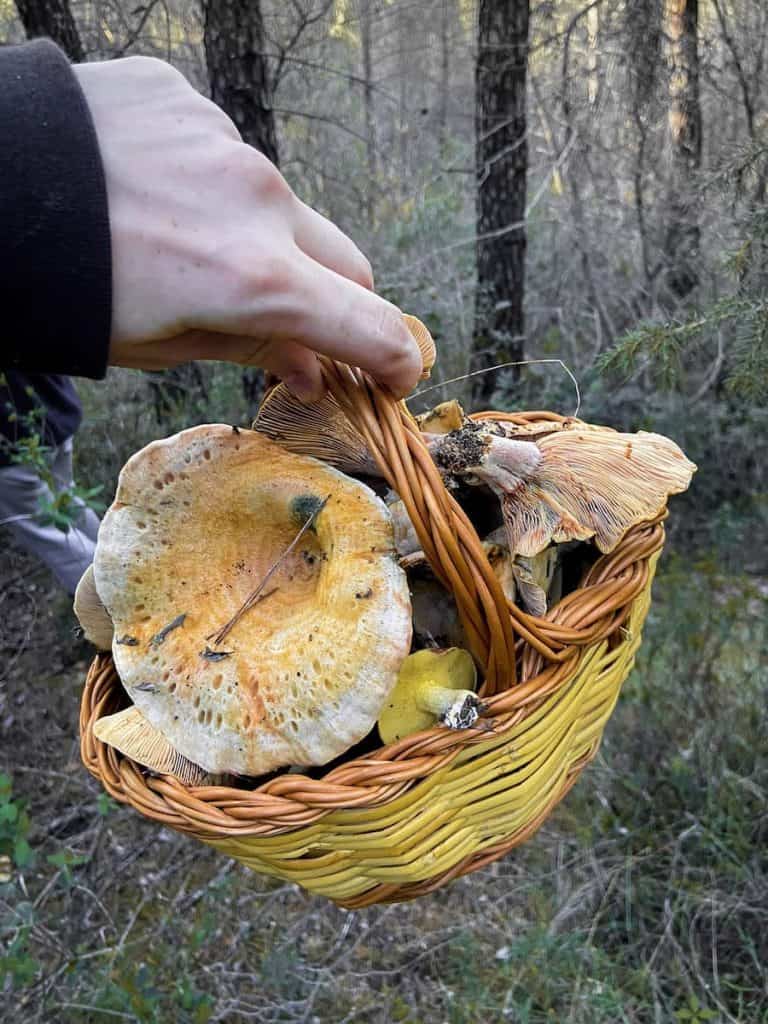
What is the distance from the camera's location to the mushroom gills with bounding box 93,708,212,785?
1038mm

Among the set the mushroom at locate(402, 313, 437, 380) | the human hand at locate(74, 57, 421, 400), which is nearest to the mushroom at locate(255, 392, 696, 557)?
the mushroom at locate(402, 313, 437, 380)

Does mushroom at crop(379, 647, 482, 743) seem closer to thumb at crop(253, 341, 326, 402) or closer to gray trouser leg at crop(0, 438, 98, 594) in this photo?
thumb at crop(253, 341, 326, 402)

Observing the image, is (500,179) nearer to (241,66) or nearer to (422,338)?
(241,66)

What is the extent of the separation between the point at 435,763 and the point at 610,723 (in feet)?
5.46

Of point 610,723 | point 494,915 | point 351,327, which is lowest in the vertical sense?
point 494,915

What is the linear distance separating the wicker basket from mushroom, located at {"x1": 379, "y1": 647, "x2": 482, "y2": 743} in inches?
2.0

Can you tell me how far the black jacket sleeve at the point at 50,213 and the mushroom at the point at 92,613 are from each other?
499mm

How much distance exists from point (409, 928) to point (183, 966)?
0.62 meters

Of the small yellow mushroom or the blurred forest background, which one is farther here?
the blurred forest background

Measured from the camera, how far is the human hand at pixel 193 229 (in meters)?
0.83

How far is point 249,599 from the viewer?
1.13 m

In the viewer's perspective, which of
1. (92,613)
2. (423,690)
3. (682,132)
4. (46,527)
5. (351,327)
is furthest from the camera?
(682,132)

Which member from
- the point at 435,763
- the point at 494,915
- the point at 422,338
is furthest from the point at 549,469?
the point at 494,915

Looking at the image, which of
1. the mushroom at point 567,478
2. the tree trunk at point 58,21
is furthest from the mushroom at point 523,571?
the tree trunk at point 58,21
